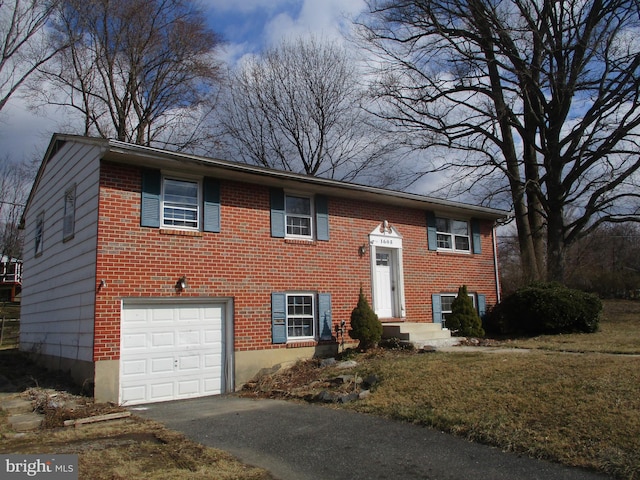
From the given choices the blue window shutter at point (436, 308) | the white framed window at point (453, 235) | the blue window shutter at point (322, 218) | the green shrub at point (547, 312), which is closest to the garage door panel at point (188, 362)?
the blue window shutter at point (322, 218)

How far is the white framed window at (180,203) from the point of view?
38.4 feet

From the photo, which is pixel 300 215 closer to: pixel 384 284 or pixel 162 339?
pixel 384 284

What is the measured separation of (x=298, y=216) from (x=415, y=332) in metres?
4.28

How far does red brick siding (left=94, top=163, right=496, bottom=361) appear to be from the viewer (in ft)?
35.5

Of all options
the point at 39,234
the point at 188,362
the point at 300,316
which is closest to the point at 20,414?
the point at 188,362

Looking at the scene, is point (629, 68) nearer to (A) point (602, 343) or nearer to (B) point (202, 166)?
(A) point (602, 343)

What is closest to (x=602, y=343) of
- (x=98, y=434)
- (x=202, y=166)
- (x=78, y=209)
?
(x=202, y=166)

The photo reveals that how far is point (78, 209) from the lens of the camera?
12.1 m

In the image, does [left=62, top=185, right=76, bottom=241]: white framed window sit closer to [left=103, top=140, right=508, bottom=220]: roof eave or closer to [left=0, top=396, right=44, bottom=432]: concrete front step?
[left=103, top=140, right=508, bottom=220]: roof eave

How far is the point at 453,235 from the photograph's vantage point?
17.7m

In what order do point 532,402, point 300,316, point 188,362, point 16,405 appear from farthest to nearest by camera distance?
1. point 300,316
2. point 188,362
3. point 16,405
4. point 532,402

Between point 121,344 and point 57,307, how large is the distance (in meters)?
3.69

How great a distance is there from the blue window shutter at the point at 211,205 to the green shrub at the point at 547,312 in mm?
9932

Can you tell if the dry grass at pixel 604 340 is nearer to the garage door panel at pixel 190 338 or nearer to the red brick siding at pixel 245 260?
the red brick siding at pixel 245 260
